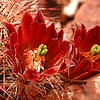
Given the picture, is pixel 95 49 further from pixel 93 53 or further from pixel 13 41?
pixel 13 41

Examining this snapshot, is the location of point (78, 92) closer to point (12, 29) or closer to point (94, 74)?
point (94, 74)

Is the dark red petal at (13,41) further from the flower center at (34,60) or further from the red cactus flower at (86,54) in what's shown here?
the red cactus flower at (86,54)

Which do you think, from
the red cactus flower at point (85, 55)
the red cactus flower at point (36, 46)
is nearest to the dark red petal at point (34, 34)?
the red cactus flower at point (36, 46)

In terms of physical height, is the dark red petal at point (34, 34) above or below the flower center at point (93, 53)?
above

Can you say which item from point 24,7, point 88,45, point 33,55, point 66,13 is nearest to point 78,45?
point 88,45

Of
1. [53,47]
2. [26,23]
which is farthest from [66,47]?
[26,23]
